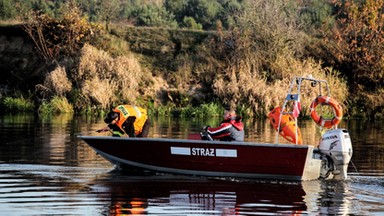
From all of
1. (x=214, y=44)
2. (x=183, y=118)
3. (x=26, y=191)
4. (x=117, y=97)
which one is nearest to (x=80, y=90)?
(x=117, y=97)

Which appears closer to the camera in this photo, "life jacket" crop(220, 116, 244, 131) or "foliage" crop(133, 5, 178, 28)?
"life jacket" crop(220, 116, 244, 131)

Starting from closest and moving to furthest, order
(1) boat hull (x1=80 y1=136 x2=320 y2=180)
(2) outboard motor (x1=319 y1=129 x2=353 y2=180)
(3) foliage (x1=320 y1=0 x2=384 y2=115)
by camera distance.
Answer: (1) boat hull (x1=80 y1=136 x2=320 y2=180) < (2) outboard motor (x1=319 y1=129 x2=353 y2=180) < (3) foliage (x1=320 y1=0 x2=384 y2=115)

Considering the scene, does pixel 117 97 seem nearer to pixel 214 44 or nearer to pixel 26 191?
pixel 214 44

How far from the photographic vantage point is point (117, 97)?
45781 millimetres

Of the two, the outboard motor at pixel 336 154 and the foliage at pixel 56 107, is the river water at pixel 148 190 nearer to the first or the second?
the outboard motor at pixel 336 154

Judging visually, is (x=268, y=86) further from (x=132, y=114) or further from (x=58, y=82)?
(x=132, y=114)

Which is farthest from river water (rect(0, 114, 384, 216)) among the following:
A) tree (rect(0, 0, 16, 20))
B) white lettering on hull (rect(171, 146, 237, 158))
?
tree (rect(0, 0, 16, 20))

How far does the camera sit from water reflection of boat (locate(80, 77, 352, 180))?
2050 centimetres

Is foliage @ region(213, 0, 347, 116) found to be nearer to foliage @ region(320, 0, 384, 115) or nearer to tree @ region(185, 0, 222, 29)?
foliage @ region(320, 0, 384, 115)

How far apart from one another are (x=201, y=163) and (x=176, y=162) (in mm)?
649

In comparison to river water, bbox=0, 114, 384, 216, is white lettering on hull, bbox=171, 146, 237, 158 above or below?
above

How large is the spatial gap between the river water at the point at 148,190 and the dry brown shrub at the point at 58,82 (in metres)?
17.1

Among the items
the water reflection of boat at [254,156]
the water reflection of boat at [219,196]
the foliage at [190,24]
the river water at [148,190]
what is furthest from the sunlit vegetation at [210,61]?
the water reflection of boat at [219,196]

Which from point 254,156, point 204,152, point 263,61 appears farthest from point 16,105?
point 254,156
